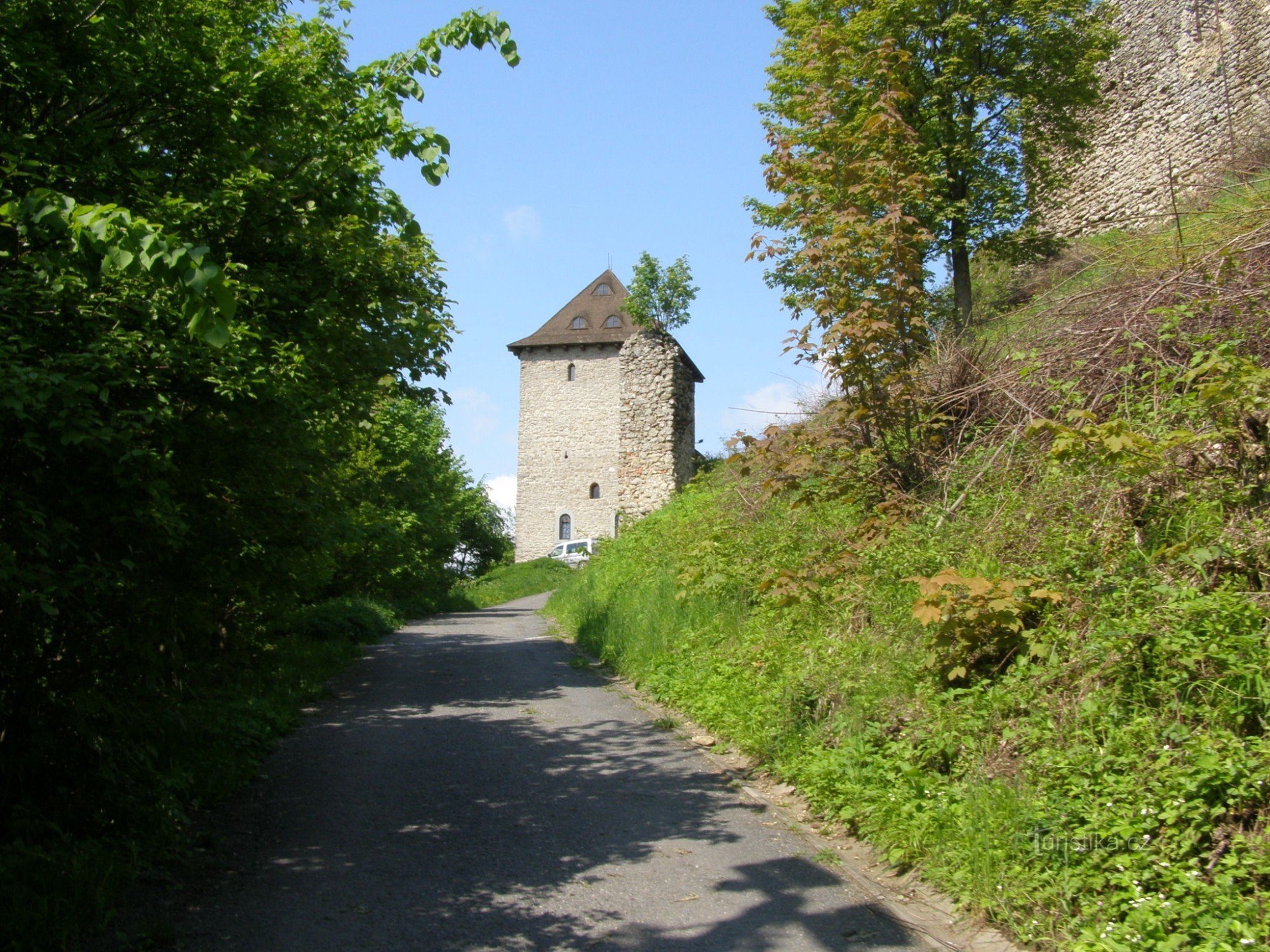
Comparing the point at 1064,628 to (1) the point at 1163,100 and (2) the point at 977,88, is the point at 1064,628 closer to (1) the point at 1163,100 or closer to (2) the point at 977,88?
(2) the point at 977,88

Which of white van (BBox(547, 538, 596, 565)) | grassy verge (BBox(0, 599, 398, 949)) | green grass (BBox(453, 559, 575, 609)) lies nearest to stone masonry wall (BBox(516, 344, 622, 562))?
white van (BBox(547, 538, 596, 565))

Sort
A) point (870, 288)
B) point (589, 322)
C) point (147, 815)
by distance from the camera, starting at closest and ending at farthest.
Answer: point (147, 815), point (870, 288), point (589, 322)

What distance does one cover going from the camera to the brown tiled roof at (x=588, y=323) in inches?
1837

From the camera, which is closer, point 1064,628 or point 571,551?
point 1064,628

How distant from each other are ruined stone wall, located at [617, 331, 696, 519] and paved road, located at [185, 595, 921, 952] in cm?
1047

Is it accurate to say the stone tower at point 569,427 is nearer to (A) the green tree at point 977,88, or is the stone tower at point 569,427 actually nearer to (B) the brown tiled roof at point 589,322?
(B) the brown tiled roof at point 589,322

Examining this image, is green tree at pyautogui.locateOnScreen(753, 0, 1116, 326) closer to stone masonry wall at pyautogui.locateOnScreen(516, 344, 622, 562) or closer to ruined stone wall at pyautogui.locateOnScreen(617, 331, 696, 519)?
ruined stone wall at pyautogui.locateOnScreen(617, 331, 696, 519)

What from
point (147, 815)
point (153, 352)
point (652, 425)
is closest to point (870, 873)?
point (147, 815)

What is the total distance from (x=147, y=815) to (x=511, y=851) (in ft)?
6.52

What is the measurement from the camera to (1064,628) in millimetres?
5086

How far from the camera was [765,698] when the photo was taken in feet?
24.2

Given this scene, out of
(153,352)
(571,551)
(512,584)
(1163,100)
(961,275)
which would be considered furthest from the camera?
(571,551)

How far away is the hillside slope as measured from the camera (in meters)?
3.80

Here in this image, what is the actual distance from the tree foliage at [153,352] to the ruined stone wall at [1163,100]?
15646 mm
